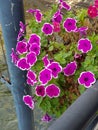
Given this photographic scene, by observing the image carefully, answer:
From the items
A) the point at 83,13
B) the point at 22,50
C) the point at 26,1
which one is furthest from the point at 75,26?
the point at 26,1

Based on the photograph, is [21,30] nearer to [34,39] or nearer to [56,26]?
[34,39]

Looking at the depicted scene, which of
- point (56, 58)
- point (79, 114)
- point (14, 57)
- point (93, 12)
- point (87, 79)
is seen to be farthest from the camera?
point (93, 12)

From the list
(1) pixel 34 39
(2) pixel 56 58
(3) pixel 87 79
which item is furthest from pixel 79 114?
(1) pixel 34 39

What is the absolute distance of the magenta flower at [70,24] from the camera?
193 centimetres

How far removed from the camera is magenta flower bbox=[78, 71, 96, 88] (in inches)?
65.9

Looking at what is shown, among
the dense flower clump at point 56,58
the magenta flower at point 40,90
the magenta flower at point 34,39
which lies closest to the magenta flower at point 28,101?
the dense flower clump at point 56,58

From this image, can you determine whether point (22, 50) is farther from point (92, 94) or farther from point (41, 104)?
point (92, 94)

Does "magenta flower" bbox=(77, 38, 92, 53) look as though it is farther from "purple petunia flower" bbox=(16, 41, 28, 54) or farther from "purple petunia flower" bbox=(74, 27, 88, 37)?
"purple petunia flower" bbox=(16, 41, 28, 54)

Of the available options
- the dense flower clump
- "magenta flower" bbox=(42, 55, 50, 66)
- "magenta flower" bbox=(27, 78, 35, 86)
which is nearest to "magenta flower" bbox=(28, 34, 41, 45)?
the dense flower clump

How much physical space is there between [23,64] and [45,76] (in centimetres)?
18

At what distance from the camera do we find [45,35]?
196 cm

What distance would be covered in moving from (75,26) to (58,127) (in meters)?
1.31

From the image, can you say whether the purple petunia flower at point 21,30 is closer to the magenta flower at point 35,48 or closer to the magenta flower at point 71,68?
the magenta flower at point 35,48

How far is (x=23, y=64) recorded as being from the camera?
6.10ft
